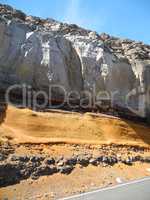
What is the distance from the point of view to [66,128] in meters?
24.5

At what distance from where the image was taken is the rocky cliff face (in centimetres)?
2645

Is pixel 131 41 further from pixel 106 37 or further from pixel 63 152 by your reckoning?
pixel 63 152

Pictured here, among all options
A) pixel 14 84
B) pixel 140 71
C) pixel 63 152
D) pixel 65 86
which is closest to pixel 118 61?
pixel 140 71

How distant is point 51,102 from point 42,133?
457 centimetres

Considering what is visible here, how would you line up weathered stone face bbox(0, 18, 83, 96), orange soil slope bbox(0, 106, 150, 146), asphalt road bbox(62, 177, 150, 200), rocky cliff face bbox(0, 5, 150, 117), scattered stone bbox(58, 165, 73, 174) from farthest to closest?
rocky cliff face bbox(0, 5, 150, 117)
weathered stone face bbox(0, 18, 83, 96)
orange soil slope bbox(0, 106, 150, 146)
scattered stone bbox(58, 165, 73, 174)
asphalt road bbox(62, 177, 150, 200)

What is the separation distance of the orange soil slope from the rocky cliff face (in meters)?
2.85

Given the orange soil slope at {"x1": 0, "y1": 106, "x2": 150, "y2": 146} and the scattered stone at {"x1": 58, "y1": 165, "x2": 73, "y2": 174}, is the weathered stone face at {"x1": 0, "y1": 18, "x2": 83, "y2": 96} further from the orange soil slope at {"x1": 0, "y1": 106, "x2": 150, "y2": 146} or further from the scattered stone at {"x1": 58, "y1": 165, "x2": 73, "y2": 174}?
the scattered stone at {"x1": 58, "y1": 165, "x2": 73, "y2": 174}

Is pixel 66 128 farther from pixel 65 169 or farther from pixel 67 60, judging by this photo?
pixel 67 60

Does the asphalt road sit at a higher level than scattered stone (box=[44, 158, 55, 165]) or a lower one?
lower

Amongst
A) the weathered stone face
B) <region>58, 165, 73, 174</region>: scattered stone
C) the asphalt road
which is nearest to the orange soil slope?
the weathered stone face

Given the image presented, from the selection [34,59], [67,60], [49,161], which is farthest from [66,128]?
[67,60]

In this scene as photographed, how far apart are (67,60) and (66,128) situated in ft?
24.2

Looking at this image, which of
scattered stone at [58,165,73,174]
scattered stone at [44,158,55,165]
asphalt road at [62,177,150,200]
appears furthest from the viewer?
scattered stone at [44,158,55,165]

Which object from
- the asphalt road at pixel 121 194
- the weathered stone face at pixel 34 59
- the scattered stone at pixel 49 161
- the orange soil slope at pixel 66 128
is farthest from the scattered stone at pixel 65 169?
the weathered stone face at pixel 34 59
